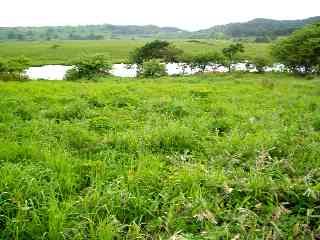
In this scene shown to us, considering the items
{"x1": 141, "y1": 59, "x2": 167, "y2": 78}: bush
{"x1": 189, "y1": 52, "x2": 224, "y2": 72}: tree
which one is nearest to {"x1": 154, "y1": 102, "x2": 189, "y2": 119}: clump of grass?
{"x1": 141, "y1": 59, "x2": 167, "y2": 78}: bush

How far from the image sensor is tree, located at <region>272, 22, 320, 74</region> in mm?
43719

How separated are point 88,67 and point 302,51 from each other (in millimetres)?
25440

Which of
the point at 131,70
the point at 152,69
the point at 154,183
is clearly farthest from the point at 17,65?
the point at 154,183

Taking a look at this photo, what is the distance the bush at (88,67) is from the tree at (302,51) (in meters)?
22.9

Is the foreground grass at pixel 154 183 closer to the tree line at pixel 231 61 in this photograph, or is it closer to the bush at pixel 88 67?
the tree line at pixel 231 61

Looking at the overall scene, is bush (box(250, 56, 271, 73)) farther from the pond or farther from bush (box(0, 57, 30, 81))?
bush (box(0, 57, 30, 81))

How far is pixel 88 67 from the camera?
41906mm

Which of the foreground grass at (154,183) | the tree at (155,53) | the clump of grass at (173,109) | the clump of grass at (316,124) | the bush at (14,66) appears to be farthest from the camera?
the tree at (155,53)

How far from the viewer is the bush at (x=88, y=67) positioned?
1634 inches

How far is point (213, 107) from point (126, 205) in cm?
777

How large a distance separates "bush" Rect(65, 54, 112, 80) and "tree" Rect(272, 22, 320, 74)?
22863mm

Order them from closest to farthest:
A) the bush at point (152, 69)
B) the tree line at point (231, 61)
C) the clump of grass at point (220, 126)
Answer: the clump of grass at point (220, 126) < the tree line at point (231, 61) < the bush at point (152, 69)

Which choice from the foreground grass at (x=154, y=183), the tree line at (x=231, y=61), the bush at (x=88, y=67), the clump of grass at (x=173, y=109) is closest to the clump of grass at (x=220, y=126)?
the foreground grass at (x=154, y=183)

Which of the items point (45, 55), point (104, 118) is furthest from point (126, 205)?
point (45, 55)
